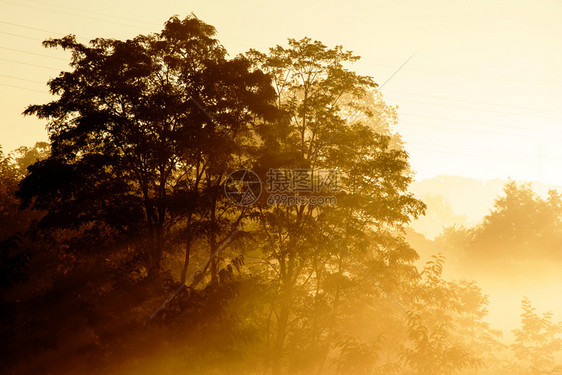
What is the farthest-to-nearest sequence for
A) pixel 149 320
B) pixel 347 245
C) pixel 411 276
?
1. pixel 411 276
2. pixel 347 245
3. pixel 149 320

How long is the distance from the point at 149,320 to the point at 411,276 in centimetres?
1215

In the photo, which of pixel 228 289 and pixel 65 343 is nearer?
pixel 228 289

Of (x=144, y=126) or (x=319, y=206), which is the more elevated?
(x=144, y=126)

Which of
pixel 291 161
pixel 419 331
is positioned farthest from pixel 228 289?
pixel 419 331

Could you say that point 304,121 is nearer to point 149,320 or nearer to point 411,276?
point 411,276

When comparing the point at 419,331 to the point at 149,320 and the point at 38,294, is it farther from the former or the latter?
the point at 38,294

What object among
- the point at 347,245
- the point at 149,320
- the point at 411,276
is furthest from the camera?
the point at 411,276

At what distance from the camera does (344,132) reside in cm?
1947

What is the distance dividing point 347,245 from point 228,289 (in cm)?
596

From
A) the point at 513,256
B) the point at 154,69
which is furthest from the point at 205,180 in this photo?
the point at 513,256

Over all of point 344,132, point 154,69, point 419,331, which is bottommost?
point 419,331

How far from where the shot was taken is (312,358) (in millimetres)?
18953

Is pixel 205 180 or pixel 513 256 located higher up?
pixel 205 180

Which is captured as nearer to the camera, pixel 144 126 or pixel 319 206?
pixel 144 126
